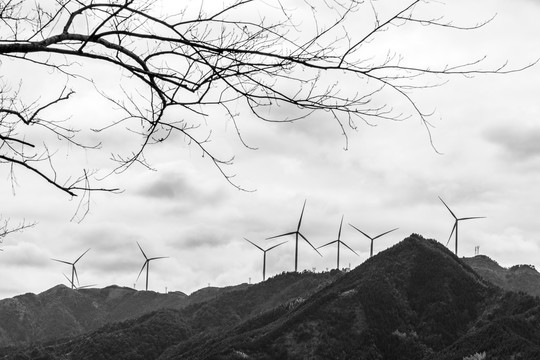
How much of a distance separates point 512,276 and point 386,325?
103 meters

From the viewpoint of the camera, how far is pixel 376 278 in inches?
3238

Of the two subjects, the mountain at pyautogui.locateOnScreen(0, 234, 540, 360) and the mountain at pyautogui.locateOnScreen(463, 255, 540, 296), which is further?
the mountain at pyautogui.locateOnScreen(463, 255, 540, 296)

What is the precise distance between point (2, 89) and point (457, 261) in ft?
262

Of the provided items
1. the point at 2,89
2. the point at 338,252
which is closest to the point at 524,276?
the point at 338,252

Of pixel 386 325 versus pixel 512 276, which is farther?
pixel 512 276

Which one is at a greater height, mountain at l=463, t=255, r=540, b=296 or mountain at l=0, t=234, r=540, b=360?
mountain at l=463, t=255, r=540, b=296

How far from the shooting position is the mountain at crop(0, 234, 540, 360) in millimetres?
59281

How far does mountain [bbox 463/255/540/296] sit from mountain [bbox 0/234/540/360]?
220 feet

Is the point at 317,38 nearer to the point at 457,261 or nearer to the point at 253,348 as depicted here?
the point at 253,348

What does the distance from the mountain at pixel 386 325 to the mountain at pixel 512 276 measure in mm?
67075

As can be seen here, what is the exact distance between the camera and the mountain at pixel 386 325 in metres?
59.3

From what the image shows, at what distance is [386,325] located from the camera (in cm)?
7225

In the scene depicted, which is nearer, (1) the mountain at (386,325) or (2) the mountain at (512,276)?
(1) the mountain at (386,325)

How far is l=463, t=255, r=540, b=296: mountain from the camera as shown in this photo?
152500 millimetres
